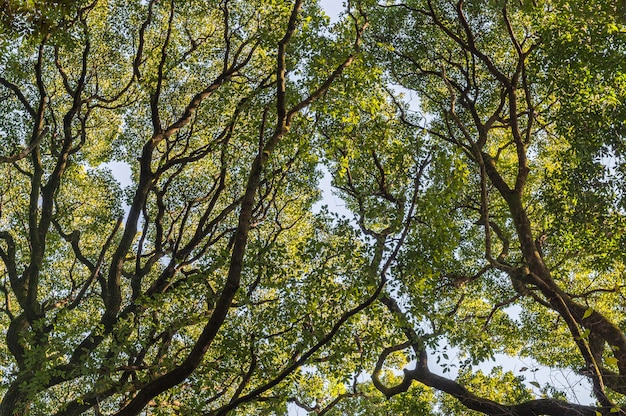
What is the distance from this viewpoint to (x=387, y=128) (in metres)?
13.2

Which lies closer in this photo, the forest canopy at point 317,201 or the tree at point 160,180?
the forest canopy at point 317,201

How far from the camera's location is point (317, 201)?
15609mm

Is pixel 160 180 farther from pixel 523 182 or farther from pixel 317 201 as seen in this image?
pixel 523 182

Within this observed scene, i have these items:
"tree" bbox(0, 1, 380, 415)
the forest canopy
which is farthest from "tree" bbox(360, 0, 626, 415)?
"tree" bbox(0, 1, 380, 415)

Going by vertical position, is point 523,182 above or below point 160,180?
below

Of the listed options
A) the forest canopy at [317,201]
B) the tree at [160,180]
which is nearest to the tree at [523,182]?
the forest canopy at [317,201]

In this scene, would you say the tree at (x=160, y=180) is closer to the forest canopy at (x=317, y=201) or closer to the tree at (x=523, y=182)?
the forest canopy at (x=317, y=201)

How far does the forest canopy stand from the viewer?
332 inches

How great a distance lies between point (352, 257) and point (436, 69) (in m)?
7.95

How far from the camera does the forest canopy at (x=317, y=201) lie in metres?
8.42

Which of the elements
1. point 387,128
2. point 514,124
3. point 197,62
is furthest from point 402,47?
point 197,62

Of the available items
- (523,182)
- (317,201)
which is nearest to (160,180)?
(317,201)

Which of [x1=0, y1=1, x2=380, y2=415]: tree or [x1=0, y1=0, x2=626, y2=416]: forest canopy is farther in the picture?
[x1=0, y1=1, x2=380, y2=415]: tree

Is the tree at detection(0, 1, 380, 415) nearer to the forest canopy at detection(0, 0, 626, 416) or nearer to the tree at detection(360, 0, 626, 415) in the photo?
the forest canopy at detection(0, 0, 626, 416)
